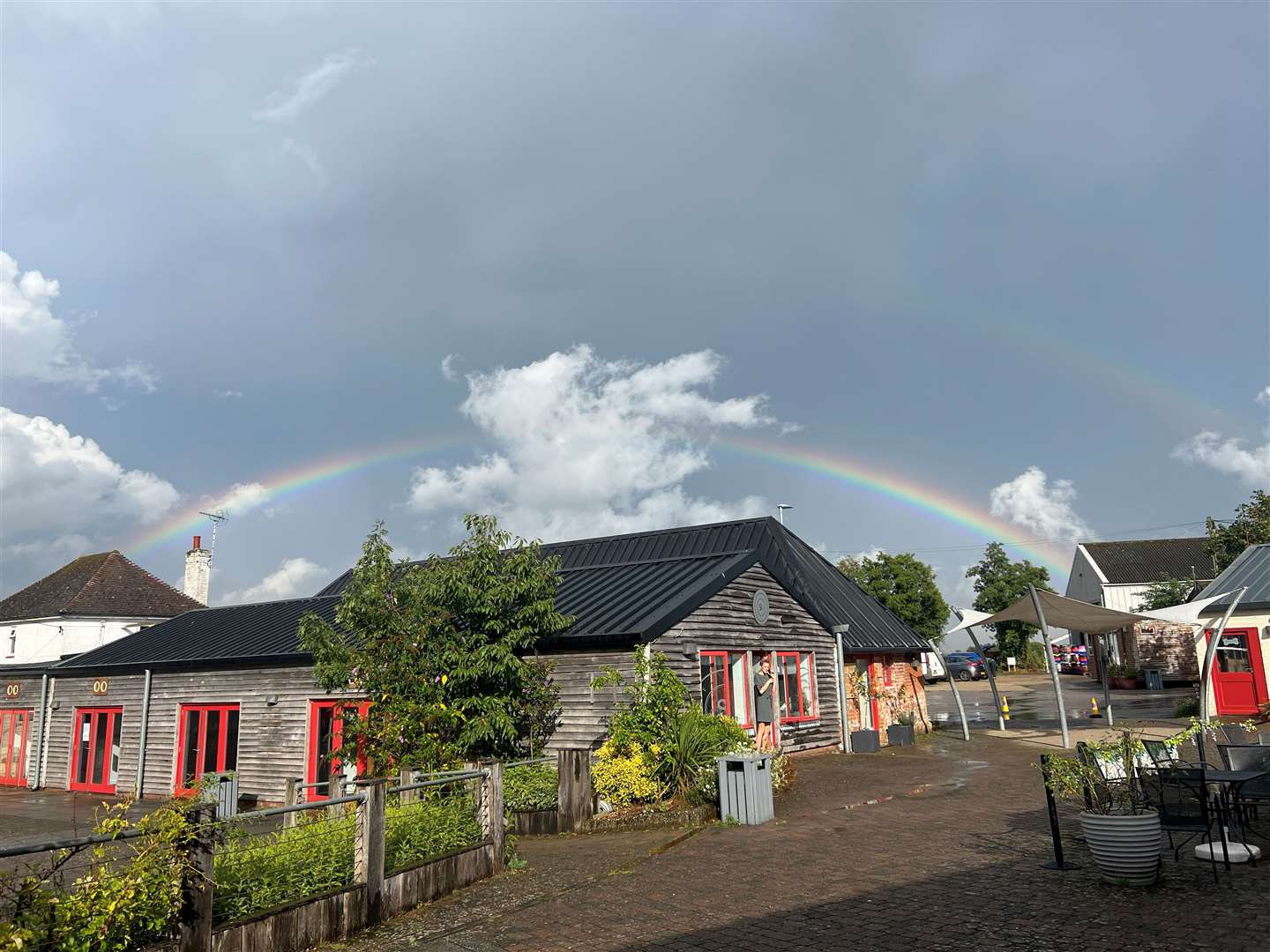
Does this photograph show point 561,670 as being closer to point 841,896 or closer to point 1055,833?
point 841,896

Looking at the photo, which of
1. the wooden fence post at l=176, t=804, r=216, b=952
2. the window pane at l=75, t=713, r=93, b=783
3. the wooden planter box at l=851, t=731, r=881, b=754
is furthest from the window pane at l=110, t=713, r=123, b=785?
the wooden fence post at l=176, t=804, r=216, b=952

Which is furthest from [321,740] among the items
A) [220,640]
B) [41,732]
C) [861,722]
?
[861,722]

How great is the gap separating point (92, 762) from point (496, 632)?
15.7 m

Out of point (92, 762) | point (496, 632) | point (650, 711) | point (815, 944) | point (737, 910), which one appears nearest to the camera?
point (815, 944)

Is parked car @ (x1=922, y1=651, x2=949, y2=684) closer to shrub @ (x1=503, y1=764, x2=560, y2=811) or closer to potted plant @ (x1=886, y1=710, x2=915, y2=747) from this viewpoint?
potted plant @ (x1=886, y1=710, x2=915, y2=747)

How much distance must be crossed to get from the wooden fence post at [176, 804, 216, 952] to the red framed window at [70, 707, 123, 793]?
19597 mm

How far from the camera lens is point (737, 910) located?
25.7 ft

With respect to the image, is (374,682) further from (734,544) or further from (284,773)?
(734,544)

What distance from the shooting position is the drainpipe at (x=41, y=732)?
2486 cm

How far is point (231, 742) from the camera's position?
20.6 meters

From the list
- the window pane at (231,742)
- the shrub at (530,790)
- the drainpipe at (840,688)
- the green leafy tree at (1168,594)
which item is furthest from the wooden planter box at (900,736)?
the green leafy tree at (1168,594)

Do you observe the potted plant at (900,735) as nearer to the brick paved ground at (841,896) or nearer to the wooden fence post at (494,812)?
the brick paved ground at (841,896)

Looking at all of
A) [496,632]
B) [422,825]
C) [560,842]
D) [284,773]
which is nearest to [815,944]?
[422,825]

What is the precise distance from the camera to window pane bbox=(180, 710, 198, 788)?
21.1 meters
